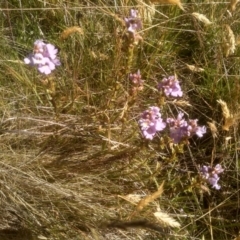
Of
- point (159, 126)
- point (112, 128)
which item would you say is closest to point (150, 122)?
point (159, 126)

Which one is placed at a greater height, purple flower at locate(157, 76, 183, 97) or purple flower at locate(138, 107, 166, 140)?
purple flower at locate(157, 76, 183, 97)

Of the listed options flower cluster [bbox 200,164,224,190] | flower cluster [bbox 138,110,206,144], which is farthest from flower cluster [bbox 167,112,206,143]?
flower cluster [bbox 200,164,224,190]

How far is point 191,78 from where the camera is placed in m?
1.62

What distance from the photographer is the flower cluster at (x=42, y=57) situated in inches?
45.5

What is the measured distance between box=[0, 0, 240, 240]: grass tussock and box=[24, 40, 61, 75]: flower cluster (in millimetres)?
63

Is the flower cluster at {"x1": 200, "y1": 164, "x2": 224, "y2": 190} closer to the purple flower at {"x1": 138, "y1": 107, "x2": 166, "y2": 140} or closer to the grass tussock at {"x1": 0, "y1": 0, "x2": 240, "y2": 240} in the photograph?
the grass tussock at {"x1": 0, "y1": 0, "x2": 240, "y2": 240}

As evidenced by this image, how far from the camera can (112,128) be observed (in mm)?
1375

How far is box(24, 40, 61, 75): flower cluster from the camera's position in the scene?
3.79 ft

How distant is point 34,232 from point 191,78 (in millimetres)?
695

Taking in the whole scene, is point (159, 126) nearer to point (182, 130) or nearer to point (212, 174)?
point (182, 130)

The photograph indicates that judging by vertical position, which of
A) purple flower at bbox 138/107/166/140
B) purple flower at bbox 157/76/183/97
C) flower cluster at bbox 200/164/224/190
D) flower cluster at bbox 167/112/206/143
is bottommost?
flower cluster at bbox 200/164/224/190

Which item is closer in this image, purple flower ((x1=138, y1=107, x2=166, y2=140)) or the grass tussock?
purple flower ((x1=138, y1=107, x2=166, y2=140))

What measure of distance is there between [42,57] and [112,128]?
31 centimetres

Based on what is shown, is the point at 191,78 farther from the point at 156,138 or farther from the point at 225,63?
the point at 156,138
